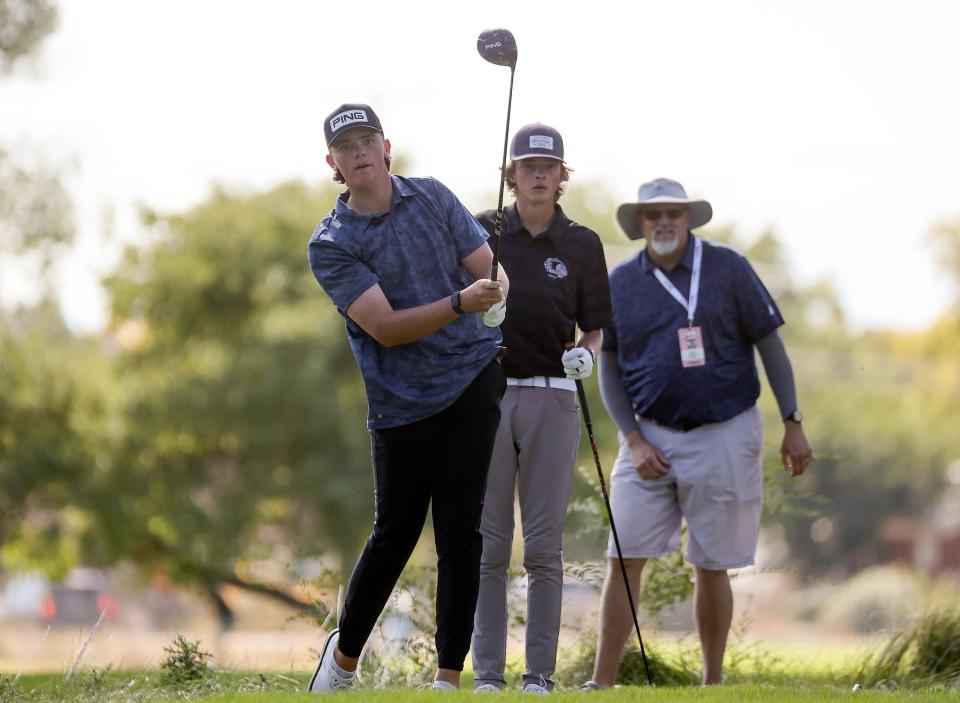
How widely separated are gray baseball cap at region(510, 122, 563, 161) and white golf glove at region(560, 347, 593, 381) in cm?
91

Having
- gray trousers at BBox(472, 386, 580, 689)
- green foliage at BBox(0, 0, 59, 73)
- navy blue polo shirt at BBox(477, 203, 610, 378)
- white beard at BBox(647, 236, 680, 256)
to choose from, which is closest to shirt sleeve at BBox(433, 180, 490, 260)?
navy blue polo shirt at BBox(477, 203, 610, 378)

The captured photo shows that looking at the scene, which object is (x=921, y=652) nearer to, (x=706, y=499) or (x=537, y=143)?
(x=706, y=499)

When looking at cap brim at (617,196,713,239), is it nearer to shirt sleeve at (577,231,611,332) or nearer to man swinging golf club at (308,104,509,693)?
shirt sleeve at (577,231,611,332)

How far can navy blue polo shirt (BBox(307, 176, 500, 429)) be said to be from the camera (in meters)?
5.93

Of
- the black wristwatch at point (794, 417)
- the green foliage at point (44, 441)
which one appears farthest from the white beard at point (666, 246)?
the green foliage at point (44, 441)

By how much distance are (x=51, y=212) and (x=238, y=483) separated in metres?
6.91

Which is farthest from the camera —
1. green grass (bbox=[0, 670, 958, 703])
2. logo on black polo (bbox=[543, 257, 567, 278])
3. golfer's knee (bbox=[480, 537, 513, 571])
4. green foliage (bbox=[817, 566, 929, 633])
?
green foliage (bbox=[817, 566, 929, 633])

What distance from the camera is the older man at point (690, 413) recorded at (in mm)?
7371

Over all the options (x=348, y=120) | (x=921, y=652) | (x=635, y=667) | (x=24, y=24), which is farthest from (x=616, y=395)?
(x=24, y=24)

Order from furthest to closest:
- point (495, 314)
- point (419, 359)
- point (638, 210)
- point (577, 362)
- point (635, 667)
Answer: point (635, 667)
point (638, 210)
point (577, 362)
point (419, 359)
point (495, 314)

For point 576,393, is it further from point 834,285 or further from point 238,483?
point 834,285

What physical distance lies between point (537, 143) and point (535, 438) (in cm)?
128

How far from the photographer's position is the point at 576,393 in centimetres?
707

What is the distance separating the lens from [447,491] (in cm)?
597
